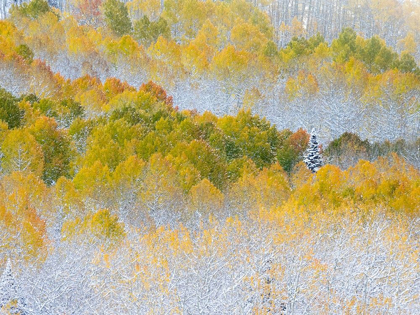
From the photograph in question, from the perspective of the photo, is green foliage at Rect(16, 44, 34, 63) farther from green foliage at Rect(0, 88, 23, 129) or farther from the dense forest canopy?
green foliage at Rect(0, 88, 23, 129)

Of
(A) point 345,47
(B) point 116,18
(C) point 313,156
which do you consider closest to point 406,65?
(A) point 345,47

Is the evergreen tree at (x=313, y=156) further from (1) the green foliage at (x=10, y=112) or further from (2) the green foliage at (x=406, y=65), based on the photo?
(2) the green foliage at (x=406, y=65)

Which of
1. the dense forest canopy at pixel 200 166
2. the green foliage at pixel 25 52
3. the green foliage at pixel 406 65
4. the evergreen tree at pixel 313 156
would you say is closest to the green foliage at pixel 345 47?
the dense forest canopy at pixel 200 166

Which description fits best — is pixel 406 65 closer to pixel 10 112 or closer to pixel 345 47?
pixel 345 47

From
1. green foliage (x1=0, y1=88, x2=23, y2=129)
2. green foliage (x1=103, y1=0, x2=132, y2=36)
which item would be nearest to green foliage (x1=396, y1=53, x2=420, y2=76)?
green foliage (x1=103, y1=0, x2=132, y2=36)

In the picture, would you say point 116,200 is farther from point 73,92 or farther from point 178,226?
point 73,92

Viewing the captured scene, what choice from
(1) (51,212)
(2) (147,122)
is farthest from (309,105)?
(1) (51,212)
